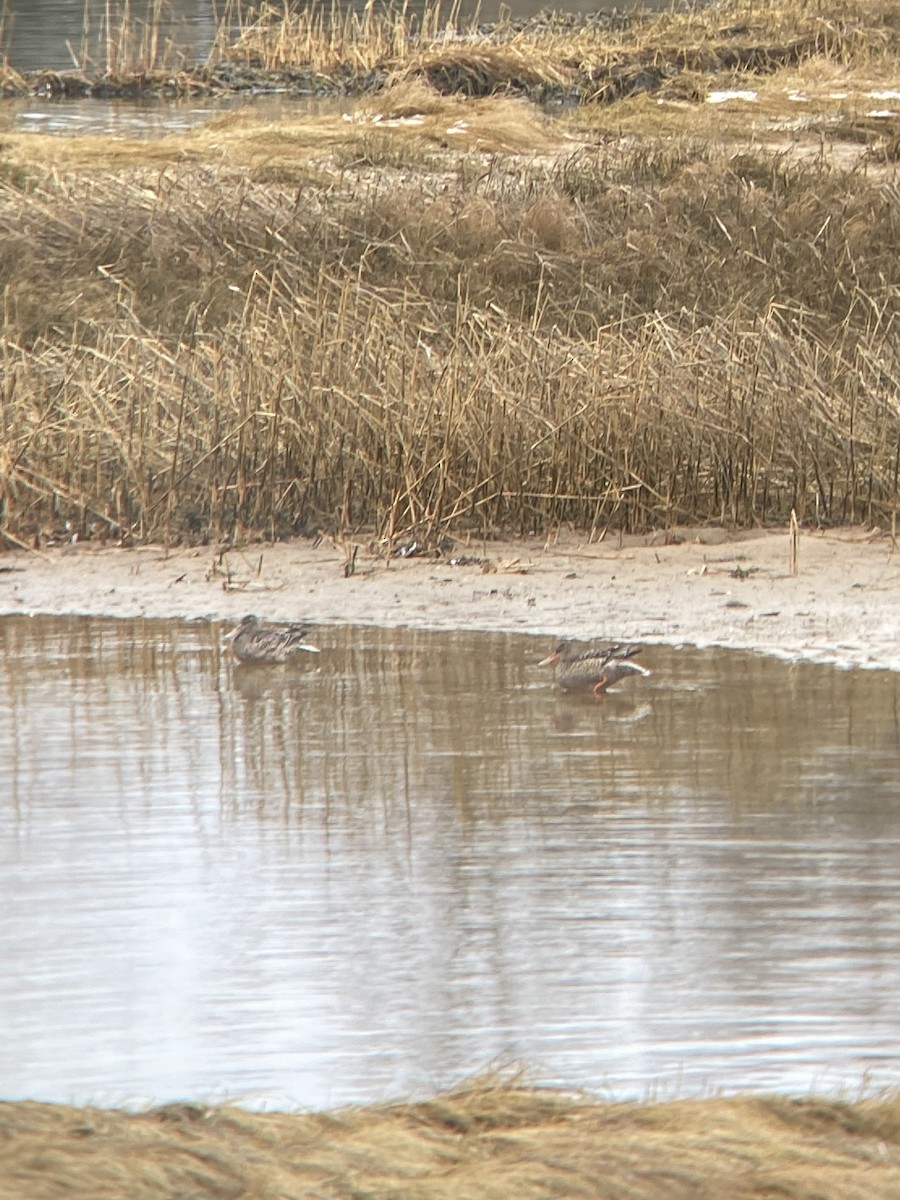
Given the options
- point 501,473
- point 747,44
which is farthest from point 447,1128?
point 747,44

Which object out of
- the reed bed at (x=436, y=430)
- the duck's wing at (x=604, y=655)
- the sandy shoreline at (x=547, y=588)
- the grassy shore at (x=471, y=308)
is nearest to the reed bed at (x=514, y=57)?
the grassy shore at (x=471, y=308)

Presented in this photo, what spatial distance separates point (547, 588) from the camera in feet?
29.1

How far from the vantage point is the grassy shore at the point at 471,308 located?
31.6 ft

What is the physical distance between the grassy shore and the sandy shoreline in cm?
23

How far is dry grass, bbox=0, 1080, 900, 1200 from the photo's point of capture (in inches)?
126

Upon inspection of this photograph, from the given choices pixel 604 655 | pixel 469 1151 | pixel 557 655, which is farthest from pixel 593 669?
pixel 469 1151

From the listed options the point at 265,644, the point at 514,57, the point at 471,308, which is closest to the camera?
the point at 265,644

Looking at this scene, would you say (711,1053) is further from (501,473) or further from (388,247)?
(388,247)

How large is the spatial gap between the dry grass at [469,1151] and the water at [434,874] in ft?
1.40

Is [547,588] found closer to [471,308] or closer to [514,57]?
[471,308]

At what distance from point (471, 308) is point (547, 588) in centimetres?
235

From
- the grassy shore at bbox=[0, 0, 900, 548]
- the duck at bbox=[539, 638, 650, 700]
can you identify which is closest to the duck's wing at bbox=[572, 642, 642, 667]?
the duck at bbox=[539, 638, 650, 700]

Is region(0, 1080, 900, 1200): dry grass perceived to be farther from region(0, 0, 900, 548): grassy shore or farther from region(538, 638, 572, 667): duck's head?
region(0, 0, 900, 548): grassy shore

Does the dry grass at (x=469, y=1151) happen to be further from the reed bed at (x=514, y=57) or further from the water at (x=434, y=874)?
the reed bed at (x=514, y=57)
